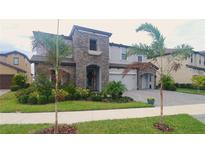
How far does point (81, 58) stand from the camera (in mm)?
20500

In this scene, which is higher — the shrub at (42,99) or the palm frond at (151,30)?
the palm frond at (151,30)

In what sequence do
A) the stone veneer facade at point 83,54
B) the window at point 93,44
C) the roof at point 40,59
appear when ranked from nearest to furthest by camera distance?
1. the roof at point 40,59
2. the stone veneer facade at point 83,54
3. the window at point 93,44

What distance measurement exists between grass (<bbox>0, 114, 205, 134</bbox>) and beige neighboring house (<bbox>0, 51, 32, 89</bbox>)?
24.4 m

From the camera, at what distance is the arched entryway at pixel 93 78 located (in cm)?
2242

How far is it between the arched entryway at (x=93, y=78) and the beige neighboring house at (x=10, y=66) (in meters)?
14.0

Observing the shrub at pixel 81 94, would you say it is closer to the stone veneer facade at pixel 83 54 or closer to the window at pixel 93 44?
the stone veneer facade at pixel 83 54

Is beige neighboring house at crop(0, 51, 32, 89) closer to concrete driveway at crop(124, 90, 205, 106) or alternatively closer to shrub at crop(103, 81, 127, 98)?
concrete driveway at crop(124, 90, 205, 106)

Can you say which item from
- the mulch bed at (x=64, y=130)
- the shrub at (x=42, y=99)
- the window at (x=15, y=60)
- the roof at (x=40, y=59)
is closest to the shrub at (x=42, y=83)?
the shrub at (x=42, y=99)

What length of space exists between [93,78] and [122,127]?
1524 cm

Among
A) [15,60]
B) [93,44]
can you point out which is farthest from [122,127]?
[15,60]

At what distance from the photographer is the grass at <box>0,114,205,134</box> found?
7.38 m

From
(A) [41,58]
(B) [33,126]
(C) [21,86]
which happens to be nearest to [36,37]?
(B) [33,126]

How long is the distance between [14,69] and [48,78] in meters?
17.1
